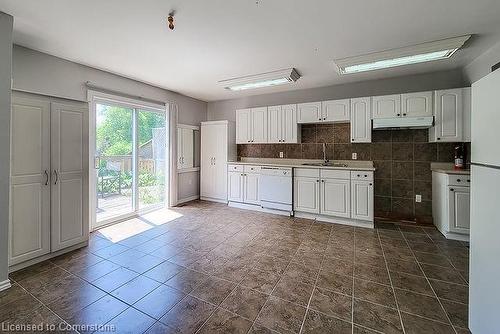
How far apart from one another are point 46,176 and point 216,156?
134 inches

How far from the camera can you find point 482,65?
10.3 feet

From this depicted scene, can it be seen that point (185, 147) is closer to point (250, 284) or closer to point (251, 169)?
point (251, 169)

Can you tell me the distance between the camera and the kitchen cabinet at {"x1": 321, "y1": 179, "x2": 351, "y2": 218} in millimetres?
3945

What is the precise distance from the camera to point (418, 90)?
3.99m

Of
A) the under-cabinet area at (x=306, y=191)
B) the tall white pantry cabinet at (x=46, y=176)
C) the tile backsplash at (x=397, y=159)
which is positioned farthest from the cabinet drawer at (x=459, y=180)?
the tall white pantry cabinet at (x=46, y=176)

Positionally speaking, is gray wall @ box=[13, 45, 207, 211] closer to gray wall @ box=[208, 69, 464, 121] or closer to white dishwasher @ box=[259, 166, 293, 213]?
gray wall @ box=[208, 69, 464, 121]

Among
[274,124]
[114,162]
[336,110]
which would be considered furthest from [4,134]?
[336,110]

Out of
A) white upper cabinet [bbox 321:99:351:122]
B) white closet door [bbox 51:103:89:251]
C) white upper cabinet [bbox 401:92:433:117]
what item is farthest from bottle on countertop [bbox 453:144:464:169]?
white closet door [bbox 51:103:89:251]

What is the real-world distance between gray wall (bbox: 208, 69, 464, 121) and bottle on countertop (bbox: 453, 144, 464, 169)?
106 centimetres

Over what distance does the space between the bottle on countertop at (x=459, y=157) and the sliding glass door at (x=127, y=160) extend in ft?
18.0

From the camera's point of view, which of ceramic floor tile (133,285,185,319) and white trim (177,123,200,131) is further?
white trim (177,123,200,131)

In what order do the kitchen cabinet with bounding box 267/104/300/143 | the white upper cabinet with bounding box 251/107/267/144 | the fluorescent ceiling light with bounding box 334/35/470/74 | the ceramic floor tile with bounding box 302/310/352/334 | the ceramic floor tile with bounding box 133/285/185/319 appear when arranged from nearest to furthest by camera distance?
the ceramic floor tile with bounding box 302/310/352/334 → the ceramic floor tile with bounding box 133/285/185/319 → the fluorescent ceiling light with bounding box 334/35/470/74 → the kitchen cabinet with bounding box 267/104/300/143 → the white upper cabinet with bounding box 251/107/267/144

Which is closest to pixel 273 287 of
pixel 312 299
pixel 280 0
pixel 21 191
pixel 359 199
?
pixel 312 299

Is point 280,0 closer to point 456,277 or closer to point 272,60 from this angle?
point 272,60
